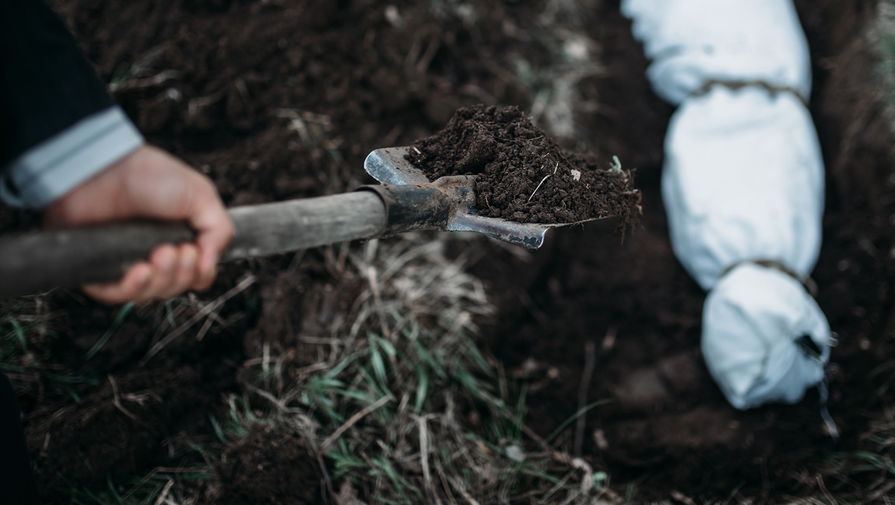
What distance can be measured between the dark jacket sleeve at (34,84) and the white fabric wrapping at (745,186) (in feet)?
6.44

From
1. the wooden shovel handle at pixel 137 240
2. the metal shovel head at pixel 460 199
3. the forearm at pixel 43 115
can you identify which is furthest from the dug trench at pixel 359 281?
the forearm at pixel 43 115

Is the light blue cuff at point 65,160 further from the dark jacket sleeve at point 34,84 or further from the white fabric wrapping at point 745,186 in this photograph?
the white fabric wrapping at point 745,186

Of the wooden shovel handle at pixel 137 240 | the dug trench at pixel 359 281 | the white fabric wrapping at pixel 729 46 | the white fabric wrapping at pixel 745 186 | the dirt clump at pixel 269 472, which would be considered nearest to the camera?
the wooden shovel handle at pixel 137 240

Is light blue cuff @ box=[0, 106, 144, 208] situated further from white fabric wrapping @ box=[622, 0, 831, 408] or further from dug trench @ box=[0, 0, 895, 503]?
white fabric wrapping @ box=[622, 0, 831, 408]

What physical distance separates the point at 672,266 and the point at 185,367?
1862 mm

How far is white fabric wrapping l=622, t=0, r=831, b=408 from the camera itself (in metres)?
1.93

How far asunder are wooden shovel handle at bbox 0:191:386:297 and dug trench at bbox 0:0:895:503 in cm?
73

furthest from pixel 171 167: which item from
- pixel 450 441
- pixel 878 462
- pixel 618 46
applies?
pixel 618 46

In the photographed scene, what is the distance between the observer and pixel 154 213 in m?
0.91

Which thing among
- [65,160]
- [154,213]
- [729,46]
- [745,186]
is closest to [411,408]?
[154,213]

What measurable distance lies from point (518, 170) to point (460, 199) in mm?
158

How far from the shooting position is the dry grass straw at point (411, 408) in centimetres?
158

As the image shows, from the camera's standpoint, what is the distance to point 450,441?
168cm

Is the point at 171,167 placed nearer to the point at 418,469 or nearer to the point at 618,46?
the point at 418,469
